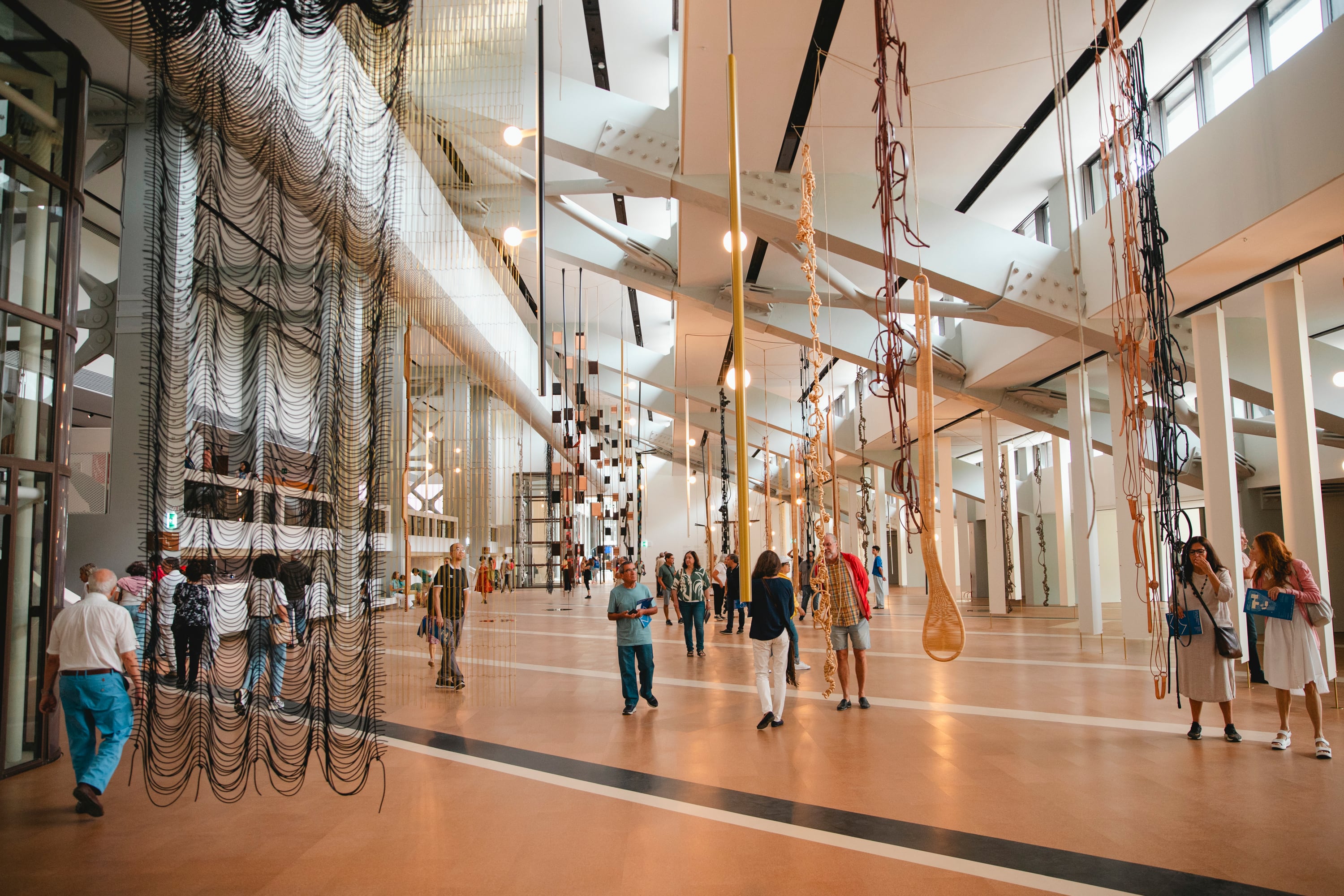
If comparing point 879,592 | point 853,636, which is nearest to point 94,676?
point 853,636

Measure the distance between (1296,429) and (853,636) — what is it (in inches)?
192

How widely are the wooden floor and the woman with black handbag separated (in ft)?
1.06

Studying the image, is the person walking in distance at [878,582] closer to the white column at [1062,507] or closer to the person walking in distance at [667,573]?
the white column at [1062,507]

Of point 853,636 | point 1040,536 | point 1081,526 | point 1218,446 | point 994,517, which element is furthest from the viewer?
point 1040,536

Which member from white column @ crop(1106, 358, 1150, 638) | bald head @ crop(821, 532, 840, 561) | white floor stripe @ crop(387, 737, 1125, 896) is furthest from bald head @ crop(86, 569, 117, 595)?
white column @ crop(1106, 358, 1150, 638)

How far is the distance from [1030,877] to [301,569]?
171 inches

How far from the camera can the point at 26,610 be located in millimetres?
5723

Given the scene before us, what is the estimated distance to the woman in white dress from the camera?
559cm

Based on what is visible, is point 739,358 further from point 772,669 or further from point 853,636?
point 853,636

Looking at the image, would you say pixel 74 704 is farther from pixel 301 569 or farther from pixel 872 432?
pixel 872 432

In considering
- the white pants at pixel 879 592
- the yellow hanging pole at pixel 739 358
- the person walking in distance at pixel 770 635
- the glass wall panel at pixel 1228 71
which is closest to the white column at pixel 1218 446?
the glass wall panel at pixel 1228 71

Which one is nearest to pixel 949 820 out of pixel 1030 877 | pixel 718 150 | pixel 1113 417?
pixel 1030 877

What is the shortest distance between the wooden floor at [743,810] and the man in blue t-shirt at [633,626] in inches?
12.0

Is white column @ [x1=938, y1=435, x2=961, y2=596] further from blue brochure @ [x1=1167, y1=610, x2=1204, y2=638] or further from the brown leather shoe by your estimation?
the brown leather shoe
